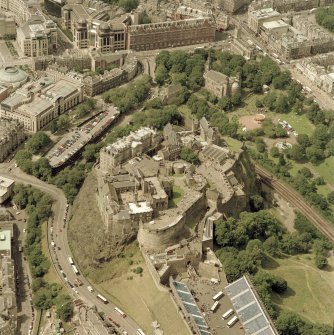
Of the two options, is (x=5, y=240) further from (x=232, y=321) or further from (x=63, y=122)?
(x=232, y=321)

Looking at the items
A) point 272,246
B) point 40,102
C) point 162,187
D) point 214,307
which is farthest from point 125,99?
point 214,307

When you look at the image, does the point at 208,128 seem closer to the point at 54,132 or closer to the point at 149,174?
the point at 149,174

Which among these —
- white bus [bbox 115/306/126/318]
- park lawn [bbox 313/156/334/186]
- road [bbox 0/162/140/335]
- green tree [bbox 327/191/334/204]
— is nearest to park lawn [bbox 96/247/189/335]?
white bus [bbox 115/306/126/318]

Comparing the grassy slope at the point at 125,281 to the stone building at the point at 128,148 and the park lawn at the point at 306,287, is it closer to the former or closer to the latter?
the stone building at the point at 128,148

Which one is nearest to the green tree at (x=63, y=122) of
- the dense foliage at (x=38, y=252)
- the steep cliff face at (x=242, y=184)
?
the dense foliage at (x=38, y=252)

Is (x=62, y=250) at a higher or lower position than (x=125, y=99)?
higher

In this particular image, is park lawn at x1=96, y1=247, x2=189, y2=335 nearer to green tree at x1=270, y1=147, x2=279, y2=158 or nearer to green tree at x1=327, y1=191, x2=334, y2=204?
green tree at x1=327, y1=191, x2=334, y2=204
